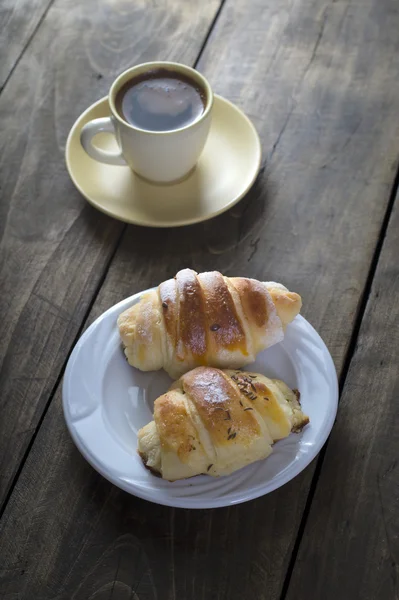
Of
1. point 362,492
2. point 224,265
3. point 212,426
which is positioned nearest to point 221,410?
point 212,426

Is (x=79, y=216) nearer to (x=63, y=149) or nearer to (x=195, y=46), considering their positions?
(x=63, y=149)

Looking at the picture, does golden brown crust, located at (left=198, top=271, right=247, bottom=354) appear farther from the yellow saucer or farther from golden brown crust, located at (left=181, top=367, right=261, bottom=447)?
the yellow saucer

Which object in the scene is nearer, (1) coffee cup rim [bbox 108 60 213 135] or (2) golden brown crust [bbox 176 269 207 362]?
(2) golden brown crust [bbox 176 269 207 362]

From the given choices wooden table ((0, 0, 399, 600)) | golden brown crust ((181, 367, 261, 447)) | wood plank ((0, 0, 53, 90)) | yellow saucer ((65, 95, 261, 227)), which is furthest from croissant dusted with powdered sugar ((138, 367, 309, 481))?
wood plank ((0, 0, 53, 90))

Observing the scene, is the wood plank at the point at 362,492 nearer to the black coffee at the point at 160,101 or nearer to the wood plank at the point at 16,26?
the black coffee at the point at 160,101

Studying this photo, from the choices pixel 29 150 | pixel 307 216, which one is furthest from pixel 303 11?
pixel 29 150

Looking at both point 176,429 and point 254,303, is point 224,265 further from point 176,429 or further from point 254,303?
point 176,429
